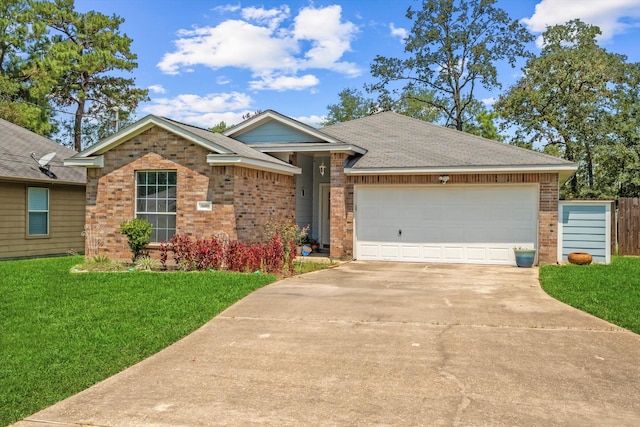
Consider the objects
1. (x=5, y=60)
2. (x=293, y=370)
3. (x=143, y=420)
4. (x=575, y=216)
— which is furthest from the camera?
(x=5, y=60)

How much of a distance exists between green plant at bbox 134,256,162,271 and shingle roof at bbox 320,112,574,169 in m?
6.03

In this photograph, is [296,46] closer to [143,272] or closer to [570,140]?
[570,140]

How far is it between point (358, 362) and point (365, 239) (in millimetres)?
10242

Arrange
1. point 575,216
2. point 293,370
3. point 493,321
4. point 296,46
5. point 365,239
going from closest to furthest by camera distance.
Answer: point 293,370
point 493,321
point 575,216
point 365,239
point 296,46

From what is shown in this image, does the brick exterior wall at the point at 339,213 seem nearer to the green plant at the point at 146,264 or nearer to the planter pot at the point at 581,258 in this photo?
Answer: the green plant at the point at 146,264

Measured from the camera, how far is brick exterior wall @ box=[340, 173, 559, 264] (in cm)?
1441

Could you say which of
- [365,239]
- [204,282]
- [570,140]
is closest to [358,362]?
[204,282]

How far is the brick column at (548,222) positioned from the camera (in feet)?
47.2

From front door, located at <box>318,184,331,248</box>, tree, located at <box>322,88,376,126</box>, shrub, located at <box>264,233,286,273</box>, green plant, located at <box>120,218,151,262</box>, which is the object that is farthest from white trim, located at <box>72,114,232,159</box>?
tree, located at <box>322,88,376,126</box>

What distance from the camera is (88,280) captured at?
1123cm

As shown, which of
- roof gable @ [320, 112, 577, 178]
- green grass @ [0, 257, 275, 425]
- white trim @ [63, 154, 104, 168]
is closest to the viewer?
green grass @ [0, 257, 275, 425]

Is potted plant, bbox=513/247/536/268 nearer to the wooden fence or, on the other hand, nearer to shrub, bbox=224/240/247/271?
the wooden fence

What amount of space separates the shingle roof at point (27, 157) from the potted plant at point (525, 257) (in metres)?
14.4

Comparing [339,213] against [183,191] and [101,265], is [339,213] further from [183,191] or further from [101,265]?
[101,265]
